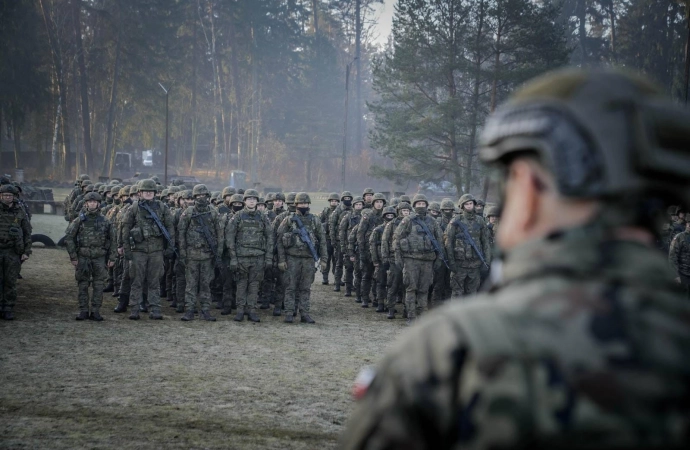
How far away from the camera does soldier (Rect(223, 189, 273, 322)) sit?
14.0m

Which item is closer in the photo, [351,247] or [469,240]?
[469,240]

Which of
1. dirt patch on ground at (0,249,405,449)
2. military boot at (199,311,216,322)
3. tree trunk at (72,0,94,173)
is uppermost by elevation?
tree trunk at (72,0,94,173)

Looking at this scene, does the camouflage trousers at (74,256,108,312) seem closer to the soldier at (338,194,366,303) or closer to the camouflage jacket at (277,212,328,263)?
the camouflage jacket at (277,212,328,263)

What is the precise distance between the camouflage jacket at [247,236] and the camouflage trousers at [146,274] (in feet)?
4.51

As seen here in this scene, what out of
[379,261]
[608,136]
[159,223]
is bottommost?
[379,261]

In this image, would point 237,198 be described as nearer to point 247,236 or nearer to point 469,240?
point 247,236

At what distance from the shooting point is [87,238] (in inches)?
516

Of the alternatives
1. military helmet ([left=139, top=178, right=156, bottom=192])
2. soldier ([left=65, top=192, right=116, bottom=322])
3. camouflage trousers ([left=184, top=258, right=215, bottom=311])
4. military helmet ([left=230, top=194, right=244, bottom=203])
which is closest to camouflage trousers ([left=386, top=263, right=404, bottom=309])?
military helmet ([left=230, top=194, right=244, bottom=203])

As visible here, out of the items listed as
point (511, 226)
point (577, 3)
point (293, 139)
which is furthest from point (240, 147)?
point (511, 226)

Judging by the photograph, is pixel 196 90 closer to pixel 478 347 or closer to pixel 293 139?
pixel 293 139

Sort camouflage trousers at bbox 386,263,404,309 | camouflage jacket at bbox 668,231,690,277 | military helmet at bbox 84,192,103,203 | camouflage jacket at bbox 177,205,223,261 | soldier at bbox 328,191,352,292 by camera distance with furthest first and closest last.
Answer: soldier at bbox 328,191,352,292 → camouflage trousers at bbox 386,263,404,309 → camouflage jacket at bbox 668,231,690,277 → camouflage jacket at bbox 177,205,223,261 → military helmet at bbox 84,192,103,203

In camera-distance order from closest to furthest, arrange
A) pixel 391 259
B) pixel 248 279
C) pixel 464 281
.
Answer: pixel 248 279 < pixel 464 281 < pixel 391 259

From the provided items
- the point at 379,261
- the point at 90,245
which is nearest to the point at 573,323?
the point at 90,245

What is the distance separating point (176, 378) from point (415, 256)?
20.2 ft
